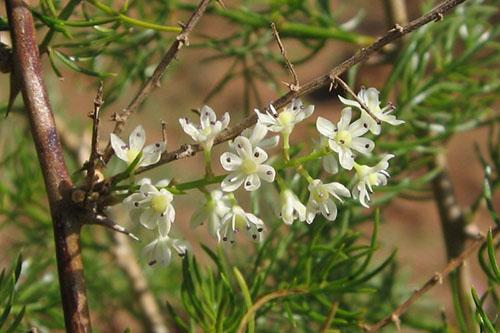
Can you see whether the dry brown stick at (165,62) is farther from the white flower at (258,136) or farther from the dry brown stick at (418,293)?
the dry brown stick at (418,293)

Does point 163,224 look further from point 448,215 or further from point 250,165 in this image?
point 448,215

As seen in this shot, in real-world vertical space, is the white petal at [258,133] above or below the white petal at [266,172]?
above

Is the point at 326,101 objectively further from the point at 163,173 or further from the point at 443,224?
the point at 443,224

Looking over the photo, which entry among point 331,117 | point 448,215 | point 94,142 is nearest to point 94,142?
point 94,142

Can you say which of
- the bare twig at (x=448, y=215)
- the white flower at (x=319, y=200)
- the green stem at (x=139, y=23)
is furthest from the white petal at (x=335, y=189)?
the bare twig at (x=448, y=215)

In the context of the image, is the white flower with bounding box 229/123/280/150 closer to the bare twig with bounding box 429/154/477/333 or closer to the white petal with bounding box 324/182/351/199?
the white petal with bounding box 324/182/351/199

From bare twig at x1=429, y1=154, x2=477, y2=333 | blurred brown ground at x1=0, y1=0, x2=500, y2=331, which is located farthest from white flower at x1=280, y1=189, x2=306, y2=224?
blurred brown ground at x1=0, y1=0, x2=500, y2=331

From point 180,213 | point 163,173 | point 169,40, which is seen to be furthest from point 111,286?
point 180,213
